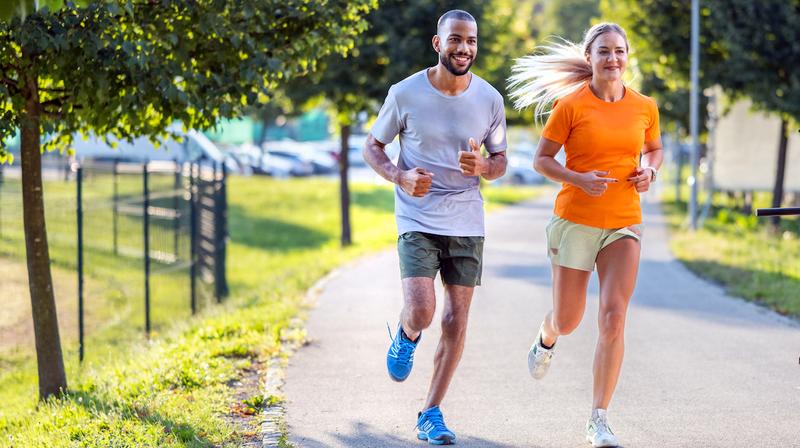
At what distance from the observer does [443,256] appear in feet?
19.7

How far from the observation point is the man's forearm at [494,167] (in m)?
5.76

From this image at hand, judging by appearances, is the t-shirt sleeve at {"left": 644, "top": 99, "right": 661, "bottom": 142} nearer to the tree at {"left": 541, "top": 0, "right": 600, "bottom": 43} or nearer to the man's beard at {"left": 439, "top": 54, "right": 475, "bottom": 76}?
the man's beard at {"left": 439, "top": 54, "right": 475, "bottom": 76}

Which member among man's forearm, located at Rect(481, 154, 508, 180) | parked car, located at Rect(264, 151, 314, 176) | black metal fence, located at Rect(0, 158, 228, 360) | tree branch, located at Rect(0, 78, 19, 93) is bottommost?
parked car, located at Rect(264, 151, 314, 176)

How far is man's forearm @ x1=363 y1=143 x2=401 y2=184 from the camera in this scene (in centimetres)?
580

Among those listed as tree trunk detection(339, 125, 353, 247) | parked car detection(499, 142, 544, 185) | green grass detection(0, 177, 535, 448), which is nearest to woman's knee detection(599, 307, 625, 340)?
green grass detection(0, 177, 535, 448)

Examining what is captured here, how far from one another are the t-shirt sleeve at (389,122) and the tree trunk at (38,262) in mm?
2788

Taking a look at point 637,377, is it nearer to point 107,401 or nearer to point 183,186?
point 107,401

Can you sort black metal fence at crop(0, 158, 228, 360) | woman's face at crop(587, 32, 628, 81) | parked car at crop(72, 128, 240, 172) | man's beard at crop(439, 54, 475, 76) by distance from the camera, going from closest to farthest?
man's beard at crop(439, 54, 475, 76), woman's face at crop(587, 32, 628, 81), black metal fence at crop(0, 158, 228, 360), parked car at crop(72, 128, 240, 172)

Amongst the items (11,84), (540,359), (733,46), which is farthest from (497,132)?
(733,46)

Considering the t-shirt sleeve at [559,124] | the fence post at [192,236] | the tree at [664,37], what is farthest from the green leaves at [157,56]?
the tree at [664,37]

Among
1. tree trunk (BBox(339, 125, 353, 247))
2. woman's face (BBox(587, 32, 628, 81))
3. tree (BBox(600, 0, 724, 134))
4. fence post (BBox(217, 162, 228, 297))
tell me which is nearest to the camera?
woman's face (BBox(587, 32, 628, 81))

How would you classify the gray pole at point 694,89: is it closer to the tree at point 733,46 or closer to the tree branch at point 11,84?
the tree at point 733,46

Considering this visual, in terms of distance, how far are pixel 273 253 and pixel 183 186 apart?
753 centimetres

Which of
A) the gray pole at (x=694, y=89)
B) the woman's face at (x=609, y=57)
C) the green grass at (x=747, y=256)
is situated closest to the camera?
the woman's face at (x=609, y=57)
